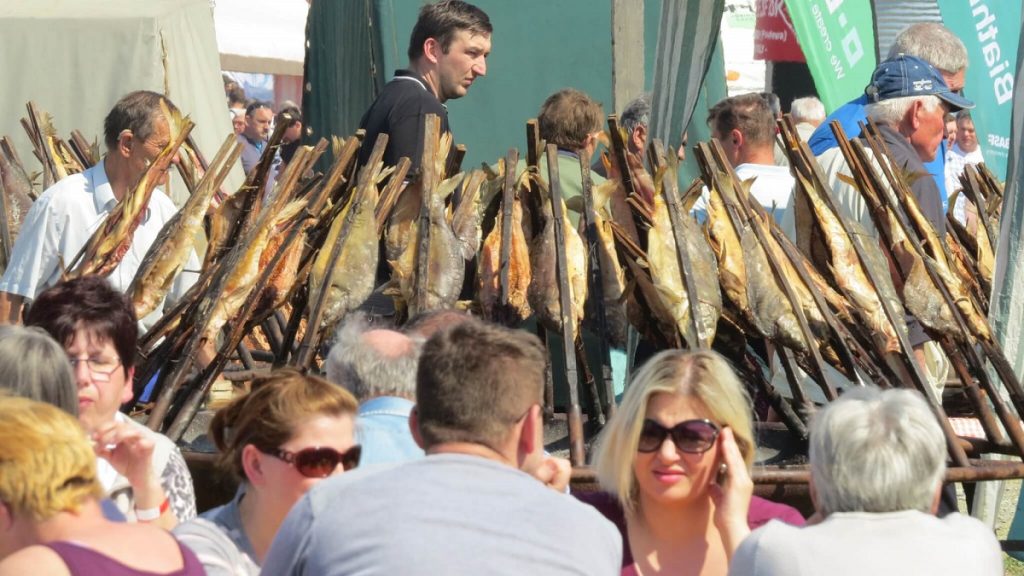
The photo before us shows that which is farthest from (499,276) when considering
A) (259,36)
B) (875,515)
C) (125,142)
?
(259,36)

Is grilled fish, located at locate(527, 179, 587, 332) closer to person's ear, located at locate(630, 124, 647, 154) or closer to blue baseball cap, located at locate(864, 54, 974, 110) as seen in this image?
person's ear, located at locate(630, 124, 647, 154)

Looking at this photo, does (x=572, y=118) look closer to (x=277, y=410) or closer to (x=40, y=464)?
(x=277, y=410)

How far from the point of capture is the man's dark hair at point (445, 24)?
5.87m

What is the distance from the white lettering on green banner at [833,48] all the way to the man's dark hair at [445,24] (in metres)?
3.59

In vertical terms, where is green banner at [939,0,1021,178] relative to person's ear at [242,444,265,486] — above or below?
above

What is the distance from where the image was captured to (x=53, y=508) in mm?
2359

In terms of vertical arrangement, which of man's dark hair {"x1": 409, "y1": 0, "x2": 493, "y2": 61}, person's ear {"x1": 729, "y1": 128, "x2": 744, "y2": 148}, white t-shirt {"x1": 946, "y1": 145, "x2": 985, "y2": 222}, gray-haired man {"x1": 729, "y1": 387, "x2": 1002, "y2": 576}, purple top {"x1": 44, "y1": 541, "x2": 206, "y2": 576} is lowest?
white t-shirt {"x1": 946, "y1": 145, "x2": 985, "y2": 222}

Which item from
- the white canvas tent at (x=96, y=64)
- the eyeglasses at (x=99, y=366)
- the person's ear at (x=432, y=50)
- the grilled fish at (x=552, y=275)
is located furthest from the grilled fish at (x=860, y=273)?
the white canvas tent at (x=96, y=64)

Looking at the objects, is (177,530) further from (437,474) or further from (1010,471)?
(1010,471)

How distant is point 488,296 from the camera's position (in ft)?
15.7

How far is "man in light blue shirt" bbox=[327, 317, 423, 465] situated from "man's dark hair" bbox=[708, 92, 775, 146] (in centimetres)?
287

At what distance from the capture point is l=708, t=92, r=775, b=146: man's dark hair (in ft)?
20.3

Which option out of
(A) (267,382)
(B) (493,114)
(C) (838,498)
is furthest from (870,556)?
(B) (493,114)

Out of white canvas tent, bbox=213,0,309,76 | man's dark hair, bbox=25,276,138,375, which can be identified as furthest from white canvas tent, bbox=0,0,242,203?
man's dark hair, bbox=25,276,138,375
